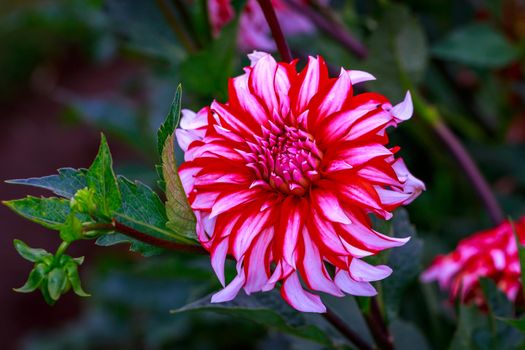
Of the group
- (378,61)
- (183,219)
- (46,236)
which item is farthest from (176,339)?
(46,236)

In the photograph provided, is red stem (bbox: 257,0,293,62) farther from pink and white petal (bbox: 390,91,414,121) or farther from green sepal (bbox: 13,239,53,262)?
green sepal (bbox: 13,239,53,262)

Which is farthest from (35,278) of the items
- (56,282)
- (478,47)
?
(478,47)

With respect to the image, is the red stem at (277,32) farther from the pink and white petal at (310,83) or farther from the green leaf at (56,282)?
the green leaf at (56,282)

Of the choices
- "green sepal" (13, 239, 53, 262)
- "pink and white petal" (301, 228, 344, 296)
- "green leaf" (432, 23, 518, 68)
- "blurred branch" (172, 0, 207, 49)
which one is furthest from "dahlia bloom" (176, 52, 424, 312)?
"green leaf" (432, 23, 518, 68)

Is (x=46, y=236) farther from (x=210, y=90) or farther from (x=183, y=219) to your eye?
(x=183, y=219)

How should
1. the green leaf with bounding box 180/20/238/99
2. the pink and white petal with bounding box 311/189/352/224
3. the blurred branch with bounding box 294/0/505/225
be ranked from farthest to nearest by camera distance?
the blurred branch with bounding box 294/0/505/225, the green leaf with bounding box 180/20/238/99, the pink and white petal with bounding box 311/189/352/224

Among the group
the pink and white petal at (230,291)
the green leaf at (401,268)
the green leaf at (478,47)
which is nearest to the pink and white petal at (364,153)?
the pink and white petal at (230,291)
